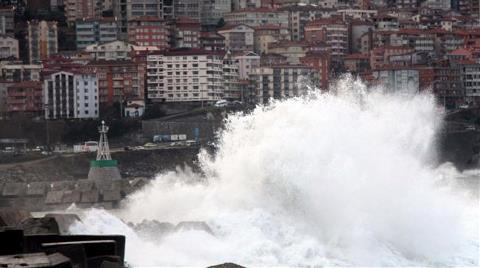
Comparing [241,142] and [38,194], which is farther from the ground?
[241,142]

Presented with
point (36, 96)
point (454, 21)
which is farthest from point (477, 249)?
point (454, 21)

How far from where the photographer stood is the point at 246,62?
91125 millimetres

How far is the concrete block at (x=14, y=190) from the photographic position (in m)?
49.9

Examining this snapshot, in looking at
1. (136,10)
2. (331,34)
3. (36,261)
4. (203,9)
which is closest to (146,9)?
(136,10)

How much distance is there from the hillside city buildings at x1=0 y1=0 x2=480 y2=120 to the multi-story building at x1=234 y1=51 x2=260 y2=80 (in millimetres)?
122

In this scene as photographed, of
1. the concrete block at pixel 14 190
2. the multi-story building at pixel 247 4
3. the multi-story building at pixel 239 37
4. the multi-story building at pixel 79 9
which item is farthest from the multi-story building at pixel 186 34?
the concrete block at pixel 14 190

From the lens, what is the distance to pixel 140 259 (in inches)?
960

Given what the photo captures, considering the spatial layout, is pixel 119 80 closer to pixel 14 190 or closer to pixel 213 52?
pixel 213 52

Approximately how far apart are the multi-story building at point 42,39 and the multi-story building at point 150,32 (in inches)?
180

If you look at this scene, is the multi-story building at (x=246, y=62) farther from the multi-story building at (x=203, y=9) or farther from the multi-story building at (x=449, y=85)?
the multi-story building at (x=203, y=9)

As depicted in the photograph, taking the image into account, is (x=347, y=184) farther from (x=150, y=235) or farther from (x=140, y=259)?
(x=140, y=259)

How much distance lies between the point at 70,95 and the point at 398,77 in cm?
1931

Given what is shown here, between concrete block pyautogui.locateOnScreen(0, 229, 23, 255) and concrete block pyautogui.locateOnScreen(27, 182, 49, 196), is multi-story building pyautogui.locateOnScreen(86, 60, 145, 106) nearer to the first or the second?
concrete block pyautogui.locateOnScreen(27, 182, 49, 196)

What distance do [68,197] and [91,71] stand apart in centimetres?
3735
